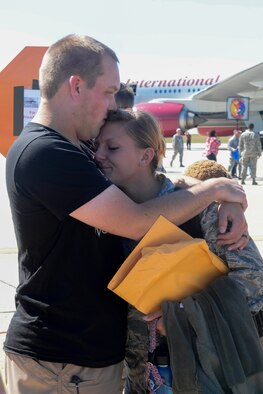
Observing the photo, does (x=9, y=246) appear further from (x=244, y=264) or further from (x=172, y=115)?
(x=172, y=115)

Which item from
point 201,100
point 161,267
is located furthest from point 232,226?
point 201,100

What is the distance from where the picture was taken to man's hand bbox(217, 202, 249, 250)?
1.97m

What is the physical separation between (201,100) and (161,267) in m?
33.2

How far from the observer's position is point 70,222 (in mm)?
1870

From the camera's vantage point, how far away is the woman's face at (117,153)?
81.4 inches

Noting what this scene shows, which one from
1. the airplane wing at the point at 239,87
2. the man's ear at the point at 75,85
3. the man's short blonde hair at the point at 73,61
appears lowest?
the airplane wing at the point at 239,87

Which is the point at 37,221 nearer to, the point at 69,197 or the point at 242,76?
the point at 69,197

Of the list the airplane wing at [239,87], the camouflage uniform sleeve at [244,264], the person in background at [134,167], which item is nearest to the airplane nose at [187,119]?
the airplane wing at [239,87]

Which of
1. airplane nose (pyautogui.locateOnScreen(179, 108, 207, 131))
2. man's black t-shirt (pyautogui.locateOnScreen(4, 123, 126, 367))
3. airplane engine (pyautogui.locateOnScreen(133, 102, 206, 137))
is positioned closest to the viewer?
man's black t-shirt (pyautogui.locateOnScreen(4, 123, 126, 367))

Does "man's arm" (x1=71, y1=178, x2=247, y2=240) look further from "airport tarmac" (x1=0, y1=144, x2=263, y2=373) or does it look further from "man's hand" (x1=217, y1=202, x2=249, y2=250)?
"airport tarmac" (x1=0, y1=144, x2=263, y2=373)

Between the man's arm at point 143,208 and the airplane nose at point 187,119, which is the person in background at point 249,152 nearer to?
the man's arm at point 143,208

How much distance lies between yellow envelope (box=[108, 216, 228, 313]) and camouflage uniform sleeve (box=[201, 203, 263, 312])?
0.05 meters

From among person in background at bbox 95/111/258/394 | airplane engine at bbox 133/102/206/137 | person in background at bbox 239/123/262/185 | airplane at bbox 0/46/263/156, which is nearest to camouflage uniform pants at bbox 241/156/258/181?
person in background at bbox 239/123/262/185

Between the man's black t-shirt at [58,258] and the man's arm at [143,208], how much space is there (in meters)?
0.04
